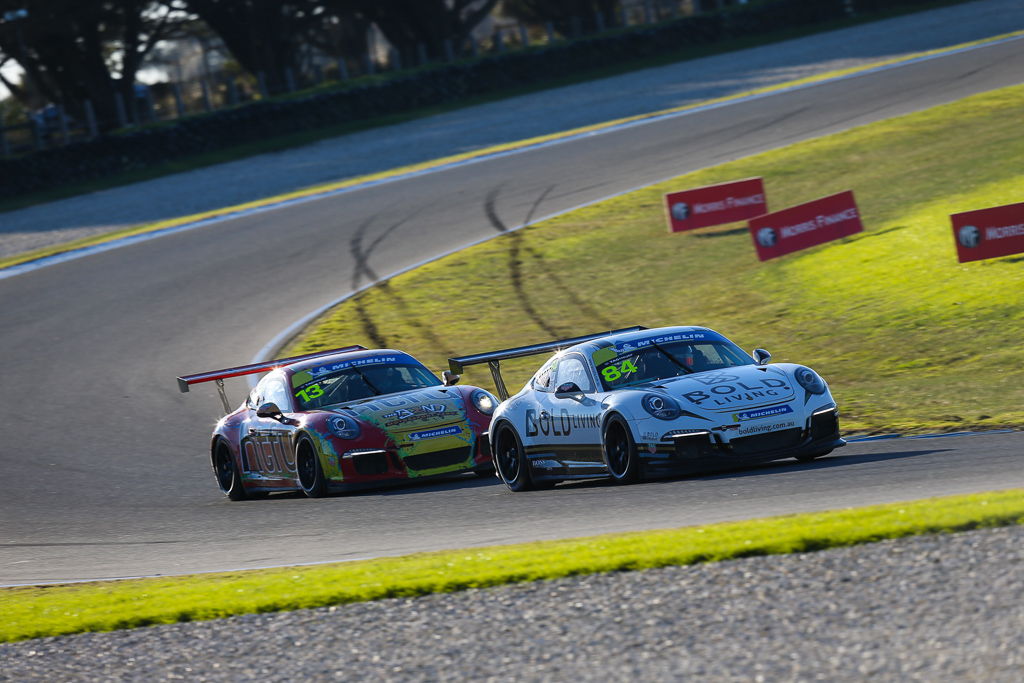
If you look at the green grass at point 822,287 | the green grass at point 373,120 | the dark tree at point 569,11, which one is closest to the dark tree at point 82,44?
the green grass at point 373,120

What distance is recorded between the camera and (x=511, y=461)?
1251 centimetres

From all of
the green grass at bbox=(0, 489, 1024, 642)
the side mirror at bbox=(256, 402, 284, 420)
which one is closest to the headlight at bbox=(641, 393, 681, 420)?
the green grass at bbox=(0, 489, 1024, 642)

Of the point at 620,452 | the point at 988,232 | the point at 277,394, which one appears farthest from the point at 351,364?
the point at 988,232

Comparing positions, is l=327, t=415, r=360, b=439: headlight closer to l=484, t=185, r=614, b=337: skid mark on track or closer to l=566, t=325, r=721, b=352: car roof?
l=566, t=325, r=721, b=352: car roof

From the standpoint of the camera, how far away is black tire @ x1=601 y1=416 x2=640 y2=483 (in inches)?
436

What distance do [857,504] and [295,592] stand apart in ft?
10.9

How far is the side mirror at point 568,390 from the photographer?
461 inches

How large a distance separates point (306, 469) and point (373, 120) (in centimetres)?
3210

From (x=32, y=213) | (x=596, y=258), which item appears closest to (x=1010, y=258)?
(x=596, y=258)

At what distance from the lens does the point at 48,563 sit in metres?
10.8

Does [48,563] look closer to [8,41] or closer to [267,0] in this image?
[8,41]

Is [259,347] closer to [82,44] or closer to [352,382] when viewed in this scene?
[352,382]

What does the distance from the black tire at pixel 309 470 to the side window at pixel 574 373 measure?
2365 millimetres

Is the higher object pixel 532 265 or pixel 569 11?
pixel 569 11
